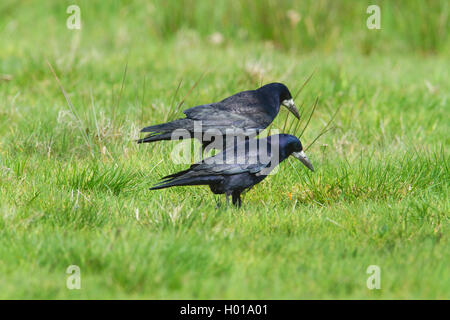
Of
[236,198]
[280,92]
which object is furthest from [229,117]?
[236,198]

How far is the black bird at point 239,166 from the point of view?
13.5 feet

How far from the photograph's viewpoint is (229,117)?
483cm

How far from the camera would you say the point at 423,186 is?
15.8 ft

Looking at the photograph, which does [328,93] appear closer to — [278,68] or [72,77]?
[278,68]

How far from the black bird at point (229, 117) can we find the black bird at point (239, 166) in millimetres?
471

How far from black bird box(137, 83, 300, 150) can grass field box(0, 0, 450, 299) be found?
1.19ft

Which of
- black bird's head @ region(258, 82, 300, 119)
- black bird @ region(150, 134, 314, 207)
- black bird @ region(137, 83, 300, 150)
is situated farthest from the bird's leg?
black bird's head @ region(258, 82, 300, 119)

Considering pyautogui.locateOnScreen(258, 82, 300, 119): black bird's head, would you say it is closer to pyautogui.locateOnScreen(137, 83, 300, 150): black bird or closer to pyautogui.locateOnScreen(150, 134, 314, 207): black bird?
pyautogui.locateOnScreen(137, 83, 300, 150): black bird

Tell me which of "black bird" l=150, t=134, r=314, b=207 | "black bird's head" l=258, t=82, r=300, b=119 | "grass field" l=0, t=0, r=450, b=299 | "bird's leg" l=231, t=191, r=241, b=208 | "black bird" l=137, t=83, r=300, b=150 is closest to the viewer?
"grass field" l=0, t=0, r=450, b=299

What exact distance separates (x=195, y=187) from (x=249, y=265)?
4.68 feet

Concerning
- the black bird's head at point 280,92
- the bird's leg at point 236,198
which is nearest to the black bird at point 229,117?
the black bird's head at point 280,92

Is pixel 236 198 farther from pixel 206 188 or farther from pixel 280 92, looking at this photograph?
pixel 280 92

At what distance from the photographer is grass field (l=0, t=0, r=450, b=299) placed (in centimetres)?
329

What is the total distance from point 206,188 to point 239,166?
26.6 inches
